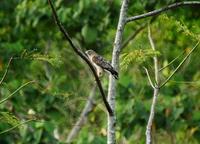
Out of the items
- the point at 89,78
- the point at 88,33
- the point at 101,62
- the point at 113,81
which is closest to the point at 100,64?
the point at 101,62

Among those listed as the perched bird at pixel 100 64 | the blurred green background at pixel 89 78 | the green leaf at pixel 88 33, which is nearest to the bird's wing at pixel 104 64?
the perched bird at pixel 100 64

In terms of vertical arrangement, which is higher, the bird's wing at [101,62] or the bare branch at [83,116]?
the bare branch at [83,116]

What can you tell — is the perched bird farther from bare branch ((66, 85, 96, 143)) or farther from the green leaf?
bare branch ((66, 85, 96, 143))

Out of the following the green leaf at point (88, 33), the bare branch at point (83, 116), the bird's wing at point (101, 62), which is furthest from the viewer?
the bare branch at point (83, 116)

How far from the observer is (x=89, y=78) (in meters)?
12.5

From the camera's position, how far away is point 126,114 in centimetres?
830

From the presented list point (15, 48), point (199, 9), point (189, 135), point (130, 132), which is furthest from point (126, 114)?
point (15, 48)

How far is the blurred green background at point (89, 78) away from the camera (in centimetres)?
799

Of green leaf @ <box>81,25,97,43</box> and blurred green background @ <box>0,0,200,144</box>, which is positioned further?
green leaf @ <box>81,25,97,43</box>

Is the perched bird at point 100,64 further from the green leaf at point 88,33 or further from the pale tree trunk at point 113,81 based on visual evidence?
the green leaf at point 88,33

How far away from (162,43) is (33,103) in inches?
71.4

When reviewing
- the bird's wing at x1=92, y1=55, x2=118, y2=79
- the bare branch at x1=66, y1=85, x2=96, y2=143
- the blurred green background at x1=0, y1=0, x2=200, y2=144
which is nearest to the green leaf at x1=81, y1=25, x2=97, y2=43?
the blurred green background at x1=0, y1=0, x2=200, y2=144

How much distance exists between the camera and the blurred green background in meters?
7.99

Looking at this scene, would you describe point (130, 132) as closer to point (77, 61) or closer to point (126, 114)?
point (126, 114)
